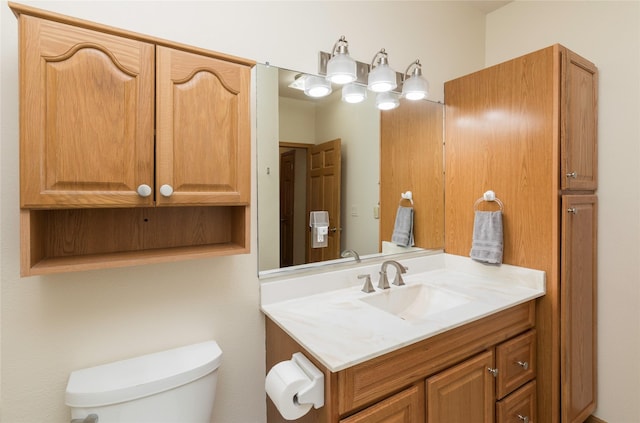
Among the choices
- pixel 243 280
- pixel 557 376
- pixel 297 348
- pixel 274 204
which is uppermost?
pixel 274 204

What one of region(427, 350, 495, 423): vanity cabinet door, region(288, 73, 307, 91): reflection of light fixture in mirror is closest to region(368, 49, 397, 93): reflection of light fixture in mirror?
region(288, 73, 307, 91): reflection of light fixture in mirror

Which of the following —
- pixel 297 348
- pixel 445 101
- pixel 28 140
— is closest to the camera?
pixel 28 140

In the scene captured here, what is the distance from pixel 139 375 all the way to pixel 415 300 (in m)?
1.29

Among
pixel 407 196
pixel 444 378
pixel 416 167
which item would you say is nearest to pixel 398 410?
pixel 444 378

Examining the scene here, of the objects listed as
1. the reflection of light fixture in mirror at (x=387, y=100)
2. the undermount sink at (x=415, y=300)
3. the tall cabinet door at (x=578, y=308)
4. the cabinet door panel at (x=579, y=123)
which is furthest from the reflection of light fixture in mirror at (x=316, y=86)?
the tall cabinet door at (x=578, y=308)

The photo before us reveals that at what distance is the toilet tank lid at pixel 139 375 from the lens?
999mm

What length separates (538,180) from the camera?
1.63 metres

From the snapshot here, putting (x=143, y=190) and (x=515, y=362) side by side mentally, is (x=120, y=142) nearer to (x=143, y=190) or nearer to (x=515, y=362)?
(x=143, y=190)

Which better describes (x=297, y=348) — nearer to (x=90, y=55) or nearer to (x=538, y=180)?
(x=90, y=55)

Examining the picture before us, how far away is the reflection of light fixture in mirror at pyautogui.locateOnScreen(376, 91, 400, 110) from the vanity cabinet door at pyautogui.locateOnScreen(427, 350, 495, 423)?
4.28 ft

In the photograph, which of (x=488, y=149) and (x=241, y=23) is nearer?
(x=241, y=23)

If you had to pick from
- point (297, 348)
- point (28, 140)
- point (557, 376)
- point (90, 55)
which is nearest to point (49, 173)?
point (28, 140)

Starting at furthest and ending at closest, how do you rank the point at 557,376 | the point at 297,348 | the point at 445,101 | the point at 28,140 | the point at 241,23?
the point at 445,101, the point at 557,376, the point at 241,23, the point at 297,348, the point at 28,140

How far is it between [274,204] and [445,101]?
1.34 meters
